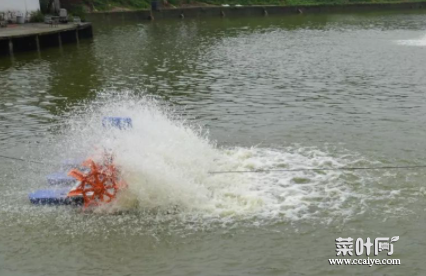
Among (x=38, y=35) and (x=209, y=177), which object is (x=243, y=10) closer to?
(x=38, y=35)

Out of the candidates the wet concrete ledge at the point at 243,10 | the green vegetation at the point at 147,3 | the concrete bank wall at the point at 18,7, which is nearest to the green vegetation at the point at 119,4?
the green vegetation at the point at 147,3

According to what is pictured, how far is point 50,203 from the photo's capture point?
29.9 feet

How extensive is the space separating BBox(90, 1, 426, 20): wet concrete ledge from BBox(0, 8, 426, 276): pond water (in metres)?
26.7

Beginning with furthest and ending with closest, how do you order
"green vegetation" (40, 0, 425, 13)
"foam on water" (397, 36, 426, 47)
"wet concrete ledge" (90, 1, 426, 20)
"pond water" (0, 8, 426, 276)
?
"wet concrete ledge" (90, 1, 426, 20) < "green vegetation" (40, 0, 425, 13) < "foam on water" (397, 36, 426, 47) < "pond water" (0, 8, 426, 276)

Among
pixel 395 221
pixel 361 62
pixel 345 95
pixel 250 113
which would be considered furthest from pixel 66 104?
pixel 361 62

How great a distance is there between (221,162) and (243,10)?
149 feet

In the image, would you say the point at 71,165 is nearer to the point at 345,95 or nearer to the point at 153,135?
the point at 153,135

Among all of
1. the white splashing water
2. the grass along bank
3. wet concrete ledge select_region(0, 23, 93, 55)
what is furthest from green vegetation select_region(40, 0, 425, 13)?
the white splashing water

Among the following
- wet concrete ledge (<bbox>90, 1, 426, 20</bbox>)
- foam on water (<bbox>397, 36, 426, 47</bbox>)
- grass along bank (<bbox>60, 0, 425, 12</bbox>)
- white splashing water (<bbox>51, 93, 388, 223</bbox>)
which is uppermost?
grass along bank (<bbox>60, 0, 425, 12</bbox>)

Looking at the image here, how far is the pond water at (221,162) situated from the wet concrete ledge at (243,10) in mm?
26729

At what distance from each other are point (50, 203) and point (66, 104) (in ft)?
28.4

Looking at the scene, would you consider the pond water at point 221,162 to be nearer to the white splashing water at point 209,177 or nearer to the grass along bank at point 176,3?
the white splashing water at point 209,177

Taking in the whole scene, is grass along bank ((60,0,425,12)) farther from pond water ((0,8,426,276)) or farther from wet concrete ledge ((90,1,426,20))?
pond water ((0,8,426,276))

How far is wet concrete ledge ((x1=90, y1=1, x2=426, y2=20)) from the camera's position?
49537 mm
